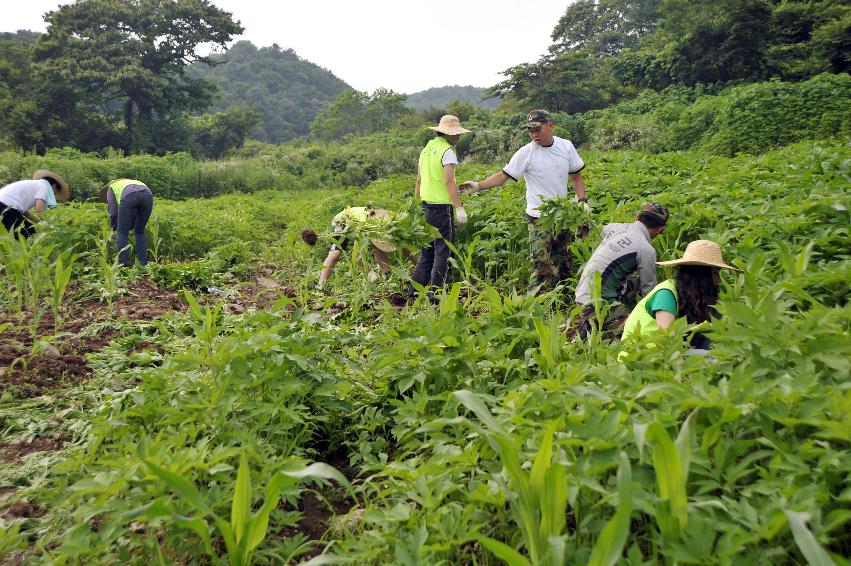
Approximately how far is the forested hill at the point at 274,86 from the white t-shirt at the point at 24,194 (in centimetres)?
5484

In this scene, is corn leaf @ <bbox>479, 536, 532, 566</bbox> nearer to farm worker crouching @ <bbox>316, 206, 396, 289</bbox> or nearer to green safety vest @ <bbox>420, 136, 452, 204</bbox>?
farm worker crouching @ <bbox>316, 206, 396, 289</bbox>

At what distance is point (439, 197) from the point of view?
5.16 metres

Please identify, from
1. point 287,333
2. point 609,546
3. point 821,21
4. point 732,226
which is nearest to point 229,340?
point 287,333

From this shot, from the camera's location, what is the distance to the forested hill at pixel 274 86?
210 ft

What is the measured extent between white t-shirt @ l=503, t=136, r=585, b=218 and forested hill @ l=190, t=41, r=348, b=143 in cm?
5713

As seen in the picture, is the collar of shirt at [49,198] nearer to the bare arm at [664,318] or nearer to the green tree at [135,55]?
the bare arm at [664,318]

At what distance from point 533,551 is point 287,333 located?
5.15 ft

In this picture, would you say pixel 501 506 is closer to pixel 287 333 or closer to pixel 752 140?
pixel 287 333

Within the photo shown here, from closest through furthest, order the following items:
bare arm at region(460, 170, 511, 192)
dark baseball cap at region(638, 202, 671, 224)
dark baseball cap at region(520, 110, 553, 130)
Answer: dark baseball cap at region(638, 202, 671, 224), dark baseball cap at region(520, 110, 553, 130), bare arm at region(460, 170, 511, 192)

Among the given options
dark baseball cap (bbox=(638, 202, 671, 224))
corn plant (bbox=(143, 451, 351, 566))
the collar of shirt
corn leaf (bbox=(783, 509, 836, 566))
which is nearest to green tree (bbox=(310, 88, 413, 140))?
the collar of shirt

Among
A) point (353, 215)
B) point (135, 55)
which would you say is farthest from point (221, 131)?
point (353, 215)

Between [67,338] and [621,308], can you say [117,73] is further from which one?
[621,308]

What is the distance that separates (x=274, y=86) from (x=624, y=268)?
75.3 m

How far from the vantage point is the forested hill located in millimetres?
64069
